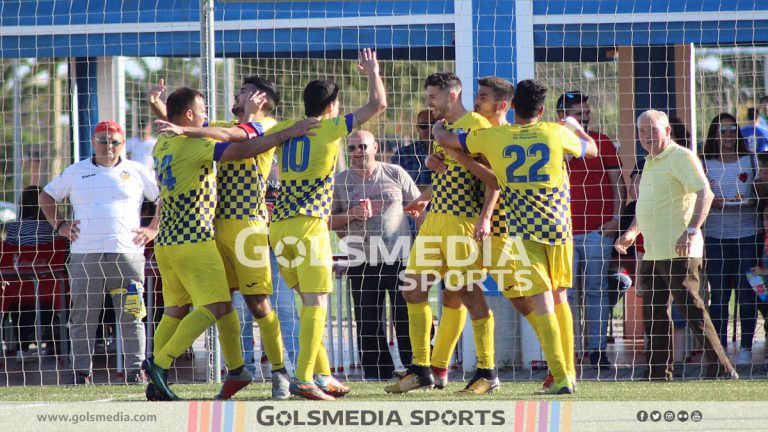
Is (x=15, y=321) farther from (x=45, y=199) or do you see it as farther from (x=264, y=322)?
(x=264, y=322)

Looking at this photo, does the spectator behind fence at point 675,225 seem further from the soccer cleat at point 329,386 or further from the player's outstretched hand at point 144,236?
the player's outstretched hand at point 144,236

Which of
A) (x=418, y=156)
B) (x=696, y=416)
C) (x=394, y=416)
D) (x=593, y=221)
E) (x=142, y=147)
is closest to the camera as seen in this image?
(x=696, y=416)

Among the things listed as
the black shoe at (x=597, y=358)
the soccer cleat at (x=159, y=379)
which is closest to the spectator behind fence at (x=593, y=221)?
the black shoe at (x=597, y=358)

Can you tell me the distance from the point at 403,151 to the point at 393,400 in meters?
2.89

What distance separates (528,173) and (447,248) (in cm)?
64

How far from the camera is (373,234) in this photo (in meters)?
8.49

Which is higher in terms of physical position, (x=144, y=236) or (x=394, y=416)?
(x=144, y=236)

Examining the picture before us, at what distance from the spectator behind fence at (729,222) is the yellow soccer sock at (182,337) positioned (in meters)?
4.17

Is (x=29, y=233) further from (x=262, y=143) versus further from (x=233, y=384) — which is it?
(x=262, y=143)

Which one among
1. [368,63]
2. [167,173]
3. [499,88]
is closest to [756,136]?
[499,88]

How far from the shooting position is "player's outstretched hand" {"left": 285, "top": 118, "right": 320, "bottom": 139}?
661 centimetres

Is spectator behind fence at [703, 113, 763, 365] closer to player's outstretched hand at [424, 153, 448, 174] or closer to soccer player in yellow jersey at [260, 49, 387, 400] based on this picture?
player's outstretched hand at [424, 153, 448, 174]

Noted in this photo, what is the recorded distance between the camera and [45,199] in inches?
347

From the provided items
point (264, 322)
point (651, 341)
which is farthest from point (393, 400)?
point (651, 341)
